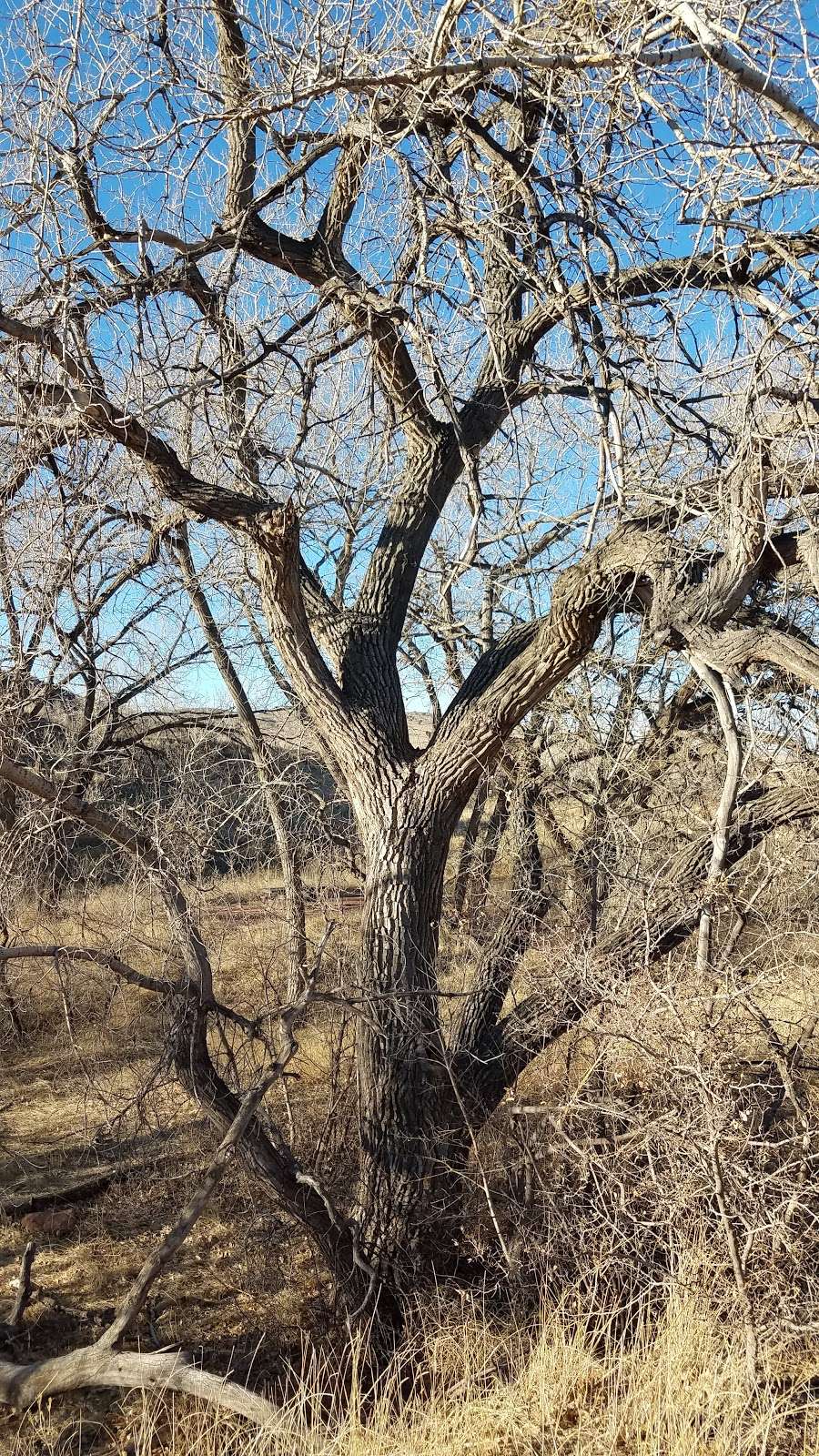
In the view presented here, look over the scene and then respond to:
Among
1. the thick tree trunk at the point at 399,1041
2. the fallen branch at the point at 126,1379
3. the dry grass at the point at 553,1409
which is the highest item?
the thick tree trunk at the point at 399,1041

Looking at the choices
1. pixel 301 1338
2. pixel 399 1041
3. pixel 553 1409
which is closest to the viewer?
pixel 553 1409

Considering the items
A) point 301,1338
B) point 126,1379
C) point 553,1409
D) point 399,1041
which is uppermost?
point 399,1041

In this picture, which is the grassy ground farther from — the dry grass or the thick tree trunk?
the thick tree trunk

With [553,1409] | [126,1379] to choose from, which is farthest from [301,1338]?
[553,1409]

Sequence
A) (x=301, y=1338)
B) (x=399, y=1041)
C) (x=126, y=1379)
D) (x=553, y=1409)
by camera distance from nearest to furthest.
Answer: (x=553, y=1409)
(x=126, y=1379)
(x=399, y=1041)
(x=301, y=1338)

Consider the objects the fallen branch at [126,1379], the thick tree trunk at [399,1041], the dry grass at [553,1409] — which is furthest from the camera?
the thick tree trunk at [399,1041]

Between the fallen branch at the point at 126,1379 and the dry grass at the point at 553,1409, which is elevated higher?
the fallen branch at the point at 126,1379

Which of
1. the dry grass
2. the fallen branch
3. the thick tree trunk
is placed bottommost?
the dry grass

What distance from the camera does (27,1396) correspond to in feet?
14.5

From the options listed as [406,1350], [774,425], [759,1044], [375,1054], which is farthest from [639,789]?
[406,1350]

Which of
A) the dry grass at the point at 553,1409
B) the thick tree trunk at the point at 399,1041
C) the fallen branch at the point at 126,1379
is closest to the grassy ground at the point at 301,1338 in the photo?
the dry grass at the point at 553,1409

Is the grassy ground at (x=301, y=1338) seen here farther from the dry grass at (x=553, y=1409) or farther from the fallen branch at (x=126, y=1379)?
the fallen branch at (x=126, y=1379)

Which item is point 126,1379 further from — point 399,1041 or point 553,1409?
point 399,1041

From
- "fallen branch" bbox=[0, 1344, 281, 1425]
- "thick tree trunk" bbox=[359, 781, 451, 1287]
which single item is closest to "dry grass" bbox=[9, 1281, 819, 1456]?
"fallen branch" bbox=[0, 1344, 281, 1425]
